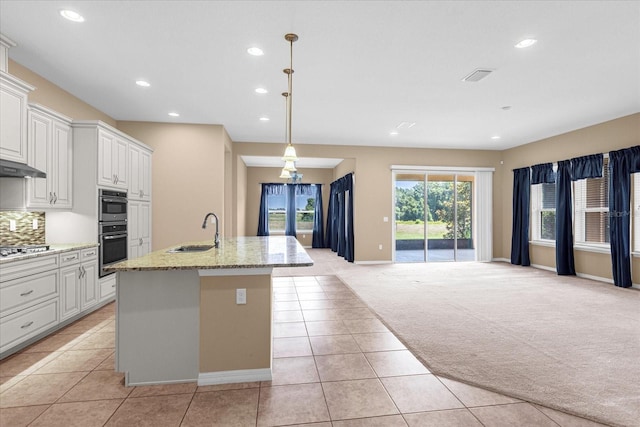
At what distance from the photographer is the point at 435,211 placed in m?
8.07

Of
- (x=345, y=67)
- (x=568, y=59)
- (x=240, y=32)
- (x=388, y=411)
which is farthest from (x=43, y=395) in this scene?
(x=568, y=59)

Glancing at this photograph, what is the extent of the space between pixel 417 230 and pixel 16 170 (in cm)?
730

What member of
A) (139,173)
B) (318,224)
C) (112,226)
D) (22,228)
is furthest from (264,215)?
(22,228)

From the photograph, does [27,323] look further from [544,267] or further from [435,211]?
[544,267]

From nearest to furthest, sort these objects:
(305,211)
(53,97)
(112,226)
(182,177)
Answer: (53,97), (112,226), (182,177), (305,211)

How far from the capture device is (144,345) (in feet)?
7.75

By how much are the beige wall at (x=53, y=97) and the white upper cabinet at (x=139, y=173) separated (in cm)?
79

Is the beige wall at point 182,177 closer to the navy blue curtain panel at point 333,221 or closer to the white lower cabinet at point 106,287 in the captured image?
the white lower cabinet at point 106,287

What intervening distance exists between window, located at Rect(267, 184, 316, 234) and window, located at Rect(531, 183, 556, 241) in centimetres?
631

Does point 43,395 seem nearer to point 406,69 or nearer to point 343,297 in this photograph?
point 343,297

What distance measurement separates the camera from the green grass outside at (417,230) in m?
8.03

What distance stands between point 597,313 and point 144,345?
495 cm

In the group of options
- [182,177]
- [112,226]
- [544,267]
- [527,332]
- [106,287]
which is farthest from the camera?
[544,267]

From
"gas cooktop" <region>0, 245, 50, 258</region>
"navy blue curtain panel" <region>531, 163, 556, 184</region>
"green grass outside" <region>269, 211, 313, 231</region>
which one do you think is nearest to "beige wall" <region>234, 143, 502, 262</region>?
"navy blue curtain panel" <region>531, 163, 556, 184</region>
